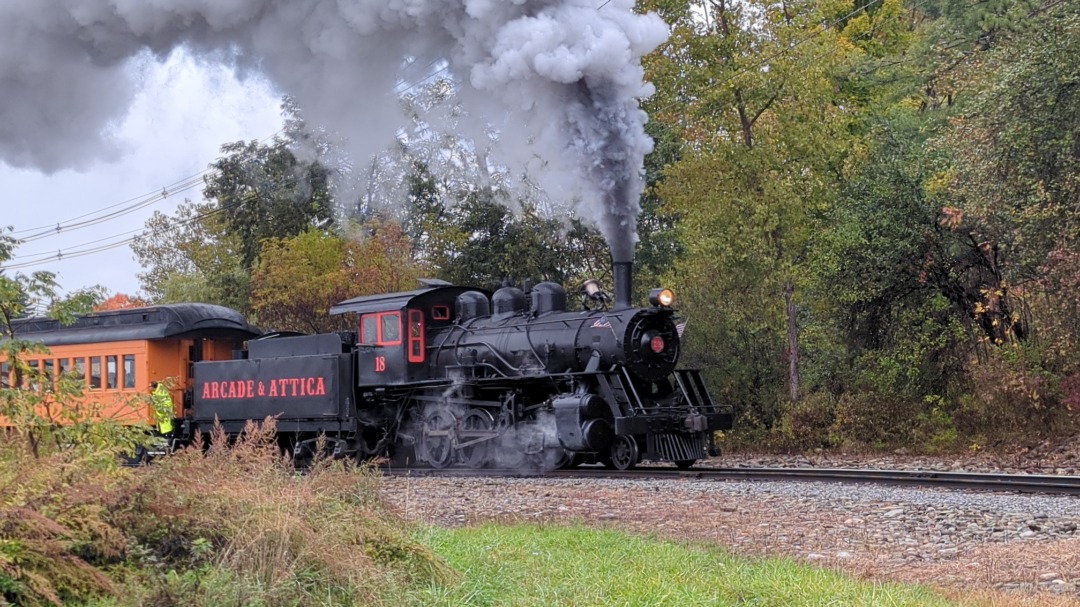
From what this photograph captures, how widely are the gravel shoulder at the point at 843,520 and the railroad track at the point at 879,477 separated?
66 centimetres

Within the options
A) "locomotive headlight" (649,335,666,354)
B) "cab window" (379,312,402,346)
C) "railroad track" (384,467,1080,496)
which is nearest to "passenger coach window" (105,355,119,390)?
"cab window" (379,312,402,346)

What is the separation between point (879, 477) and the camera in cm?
1324

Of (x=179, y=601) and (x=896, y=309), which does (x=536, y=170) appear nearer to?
(x=896, y=309)

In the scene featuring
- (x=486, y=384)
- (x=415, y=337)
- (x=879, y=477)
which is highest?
(x=415, y=337)

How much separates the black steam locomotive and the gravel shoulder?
1825 millimetres

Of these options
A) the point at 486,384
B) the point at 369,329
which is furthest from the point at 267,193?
the point at 486,384

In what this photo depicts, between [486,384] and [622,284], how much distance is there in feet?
8.98

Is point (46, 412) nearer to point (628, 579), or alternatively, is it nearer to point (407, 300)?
point (628, 579)

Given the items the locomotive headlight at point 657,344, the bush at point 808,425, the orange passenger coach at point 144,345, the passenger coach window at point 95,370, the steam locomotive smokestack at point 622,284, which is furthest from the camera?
the passenger coach window at point 95,370

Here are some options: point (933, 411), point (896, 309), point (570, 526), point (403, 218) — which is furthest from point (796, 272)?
point (403, 218)

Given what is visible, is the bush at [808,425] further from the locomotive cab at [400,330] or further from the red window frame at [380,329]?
the red window frame at [380,329]

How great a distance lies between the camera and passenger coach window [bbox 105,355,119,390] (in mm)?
21141

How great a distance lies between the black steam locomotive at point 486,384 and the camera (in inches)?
606

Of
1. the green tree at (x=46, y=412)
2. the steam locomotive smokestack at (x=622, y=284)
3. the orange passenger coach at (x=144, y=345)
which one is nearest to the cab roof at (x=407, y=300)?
the steam locomotive smokestack at (x=622, y=284)
